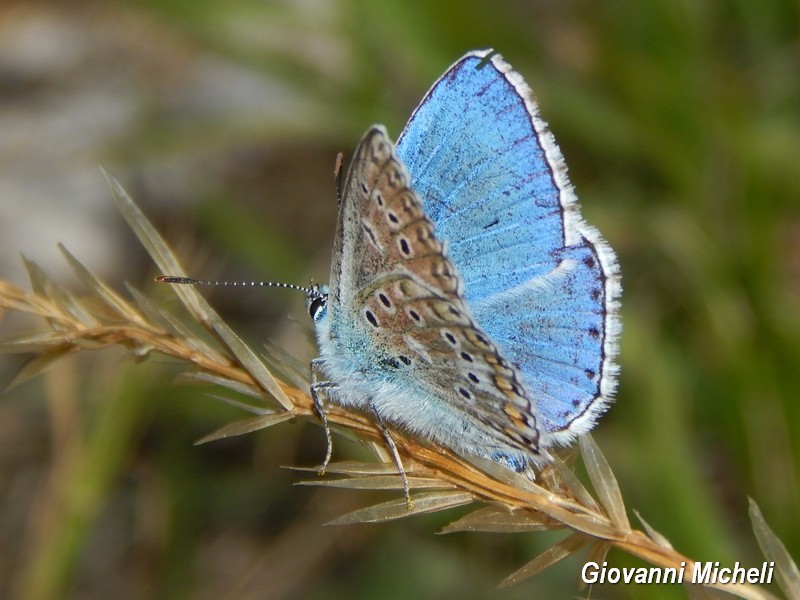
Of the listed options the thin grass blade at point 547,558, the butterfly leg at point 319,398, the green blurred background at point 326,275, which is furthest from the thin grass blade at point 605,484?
the green blurred background at point 326,275

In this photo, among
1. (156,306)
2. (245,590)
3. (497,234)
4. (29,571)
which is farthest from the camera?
(245,590)

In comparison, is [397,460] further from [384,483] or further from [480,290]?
[480,290]

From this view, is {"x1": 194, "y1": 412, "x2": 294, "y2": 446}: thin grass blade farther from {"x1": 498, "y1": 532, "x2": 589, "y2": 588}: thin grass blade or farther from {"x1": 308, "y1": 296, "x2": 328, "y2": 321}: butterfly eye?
{"x1": 308, "y1": 296, "x2": 328, "y2": 321}: butterfly eye

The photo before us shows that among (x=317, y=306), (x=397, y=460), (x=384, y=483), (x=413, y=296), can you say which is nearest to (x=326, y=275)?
(x=317, y=306)

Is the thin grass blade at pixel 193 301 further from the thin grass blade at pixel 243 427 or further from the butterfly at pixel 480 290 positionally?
the butterfly at pixel 480 290

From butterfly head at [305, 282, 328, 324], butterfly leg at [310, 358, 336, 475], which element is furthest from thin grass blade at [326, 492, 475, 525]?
butterfly head at [305, 282, 328, 324]

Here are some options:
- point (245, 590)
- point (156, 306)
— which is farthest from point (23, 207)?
point (156, 306)

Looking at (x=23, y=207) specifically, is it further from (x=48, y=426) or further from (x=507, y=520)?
(x=507, y=520)
